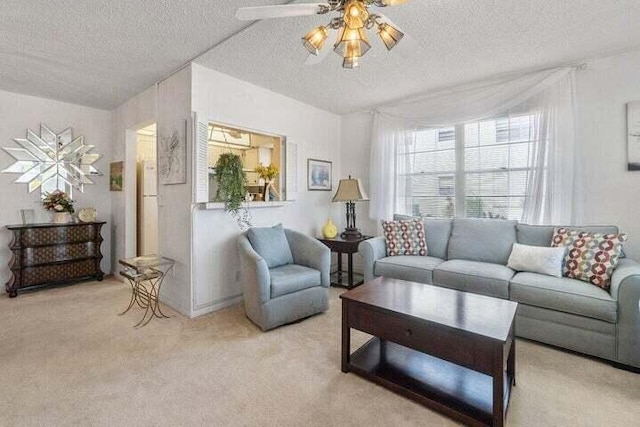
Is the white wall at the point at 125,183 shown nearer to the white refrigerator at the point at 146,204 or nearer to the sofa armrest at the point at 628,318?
the white refrigerator at the point at 146,204

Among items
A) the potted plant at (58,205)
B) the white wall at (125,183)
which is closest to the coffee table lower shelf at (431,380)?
the white wall at (125,183)

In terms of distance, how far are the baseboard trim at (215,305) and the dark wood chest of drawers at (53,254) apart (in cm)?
221

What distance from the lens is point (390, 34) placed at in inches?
67.3

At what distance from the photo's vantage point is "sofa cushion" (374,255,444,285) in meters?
2.98

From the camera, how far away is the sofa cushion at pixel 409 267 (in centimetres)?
298

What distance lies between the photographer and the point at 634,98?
8.95ft

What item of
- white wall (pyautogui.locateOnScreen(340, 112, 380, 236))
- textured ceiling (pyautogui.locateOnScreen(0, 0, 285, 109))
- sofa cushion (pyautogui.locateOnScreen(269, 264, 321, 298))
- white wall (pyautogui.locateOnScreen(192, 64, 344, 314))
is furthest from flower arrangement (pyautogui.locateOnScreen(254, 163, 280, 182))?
white wall (pyautogui.locateOnScreen(340, 112, 380, 236))

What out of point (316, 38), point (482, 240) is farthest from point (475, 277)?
point (316, 38)

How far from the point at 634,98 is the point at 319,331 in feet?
11.5

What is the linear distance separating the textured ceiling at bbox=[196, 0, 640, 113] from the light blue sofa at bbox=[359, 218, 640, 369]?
1580 mm

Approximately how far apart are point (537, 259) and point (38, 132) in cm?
590

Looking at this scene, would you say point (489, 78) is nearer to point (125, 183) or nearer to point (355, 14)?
point (355, 14)

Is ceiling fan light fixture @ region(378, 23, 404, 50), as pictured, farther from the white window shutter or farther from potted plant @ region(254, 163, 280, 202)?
potted plant @ region(254, 163, 280, 202)

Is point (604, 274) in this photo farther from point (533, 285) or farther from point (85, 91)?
point (85, 91)
